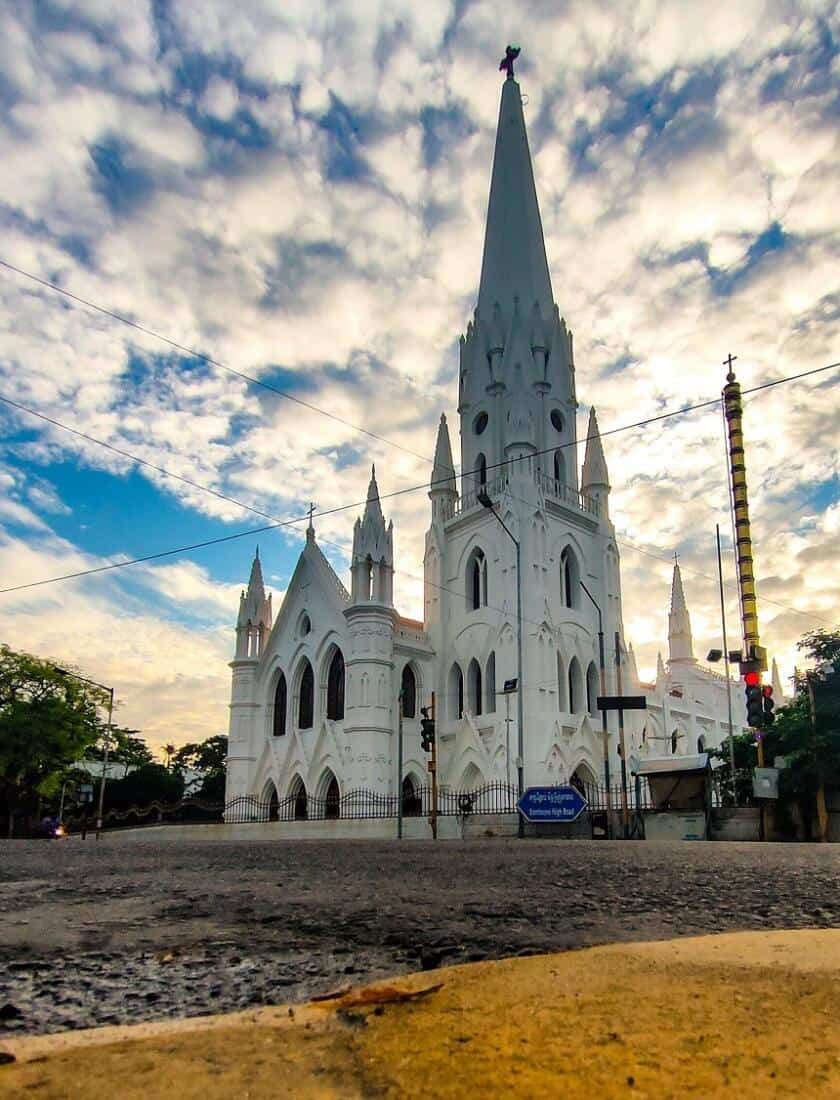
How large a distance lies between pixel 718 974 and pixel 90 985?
1.78 m

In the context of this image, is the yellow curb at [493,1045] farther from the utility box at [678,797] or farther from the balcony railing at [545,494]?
the balcony railing at [545,494]

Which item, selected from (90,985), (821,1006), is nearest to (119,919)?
(90,985)

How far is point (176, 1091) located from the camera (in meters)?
1.47

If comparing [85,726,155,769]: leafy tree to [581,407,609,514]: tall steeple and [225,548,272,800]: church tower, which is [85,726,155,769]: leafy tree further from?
[581,407,609,514]: tall steeple

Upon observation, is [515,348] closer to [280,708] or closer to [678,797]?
[280,708]

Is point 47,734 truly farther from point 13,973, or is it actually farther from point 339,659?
point 13,973

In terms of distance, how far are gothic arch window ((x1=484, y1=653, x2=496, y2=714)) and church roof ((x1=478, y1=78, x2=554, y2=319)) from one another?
17179 millimetres

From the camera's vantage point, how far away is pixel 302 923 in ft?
13.0

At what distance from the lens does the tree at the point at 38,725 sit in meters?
38.5

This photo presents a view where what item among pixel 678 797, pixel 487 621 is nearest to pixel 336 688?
pixel 487 621

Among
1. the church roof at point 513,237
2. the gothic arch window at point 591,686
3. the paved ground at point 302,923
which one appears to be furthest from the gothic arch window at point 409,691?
the paved ground at point 302,923

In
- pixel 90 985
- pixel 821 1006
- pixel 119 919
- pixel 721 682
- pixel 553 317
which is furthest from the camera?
pixel 721 682

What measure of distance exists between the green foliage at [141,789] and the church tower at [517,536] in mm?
24429

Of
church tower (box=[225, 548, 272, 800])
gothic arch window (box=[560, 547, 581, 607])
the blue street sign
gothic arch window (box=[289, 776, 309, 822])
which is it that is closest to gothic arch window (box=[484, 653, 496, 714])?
gothic arch window (box=[560, 547, 581, 607])
